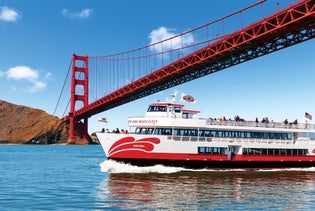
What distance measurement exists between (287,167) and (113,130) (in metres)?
13.8

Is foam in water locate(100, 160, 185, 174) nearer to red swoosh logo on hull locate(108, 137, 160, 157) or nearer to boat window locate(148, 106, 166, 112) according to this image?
red swoosh logo on hull locate(108, 137, 160, 157)

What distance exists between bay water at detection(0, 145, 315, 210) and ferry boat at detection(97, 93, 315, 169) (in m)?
0.90

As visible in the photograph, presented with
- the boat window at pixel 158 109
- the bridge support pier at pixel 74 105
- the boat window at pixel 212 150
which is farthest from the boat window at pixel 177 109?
the bridge support pier at pixel 74 105

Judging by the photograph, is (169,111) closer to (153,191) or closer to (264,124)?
(264,124)

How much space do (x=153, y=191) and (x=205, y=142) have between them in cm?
938

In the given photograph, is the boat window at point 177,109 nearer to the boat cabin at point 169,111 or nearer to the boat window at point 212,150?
the boat cabin at point 169,111

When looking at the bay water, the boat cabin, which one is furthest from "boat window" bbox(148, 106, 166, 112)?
the bay water

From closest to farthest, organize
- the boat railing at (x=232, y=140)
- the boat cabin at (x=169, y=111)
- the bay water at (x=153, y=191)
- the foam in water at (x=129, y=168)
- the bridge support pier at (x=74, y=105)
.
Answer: the bay water at (x=153, y=191) < the foam in water at (x=129, y=168) < the boat railing at (x=232, y=140) < the boat cabin at (x=169, y=111) < the bridge support pier at (x=74, y=105)

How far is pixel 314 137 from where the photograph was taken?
2905 centimetres

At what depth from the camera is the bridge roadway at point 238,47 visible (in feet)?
89.5

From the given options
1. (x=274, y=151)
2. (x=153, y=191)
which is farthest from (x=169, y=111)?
(x=153, y=191)

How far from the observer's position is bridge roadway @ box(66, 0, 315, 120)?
89.5 ft

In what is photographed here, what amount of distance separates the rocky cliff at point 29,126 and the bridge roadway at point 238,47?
143 ft

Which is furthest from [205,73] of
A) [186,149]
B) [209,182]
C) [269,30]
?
[209,182]
